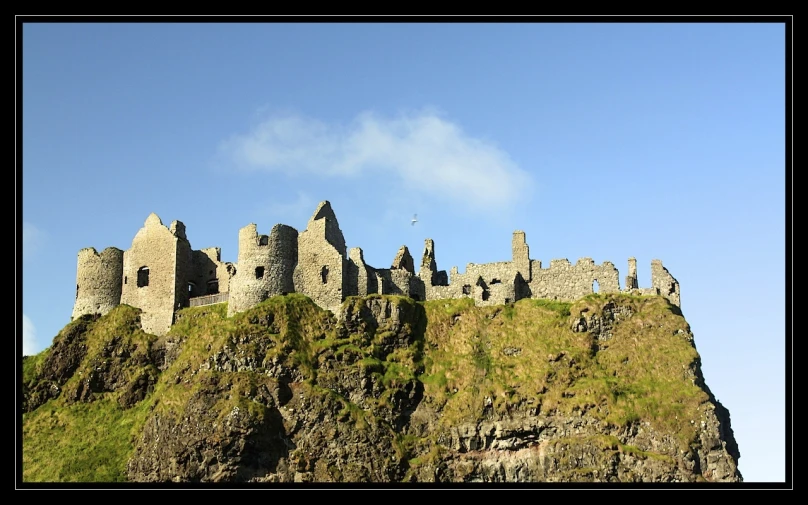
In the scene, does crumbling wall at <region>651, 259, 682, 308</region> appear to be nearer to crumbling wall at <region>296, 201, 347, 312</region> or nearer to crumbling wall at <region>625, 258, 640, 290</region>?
crumbling wall at <region>625, 258, 640, 290</region>

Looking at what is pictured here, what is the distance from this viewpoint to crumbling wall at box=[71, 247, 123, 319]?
295ft

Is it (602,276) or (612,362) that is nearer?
(612,362)

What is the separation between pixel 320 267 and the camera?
84.6 metres

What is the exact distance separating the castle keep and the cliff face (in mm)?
1630

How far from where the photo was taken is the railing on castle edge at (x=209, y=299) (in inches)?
3413

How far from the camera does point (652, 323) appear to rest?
7956cm

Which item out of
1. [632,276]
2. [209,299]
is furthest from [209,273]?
[632,276]

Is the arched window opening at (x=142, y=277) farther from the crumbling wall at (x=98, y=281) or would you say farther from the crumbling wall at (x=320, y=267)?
the crumbling wall at (x=320, y=267)

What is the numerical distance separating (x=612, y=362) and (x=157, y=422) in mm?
32382

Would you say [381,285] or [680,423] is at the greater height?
[381,285]
